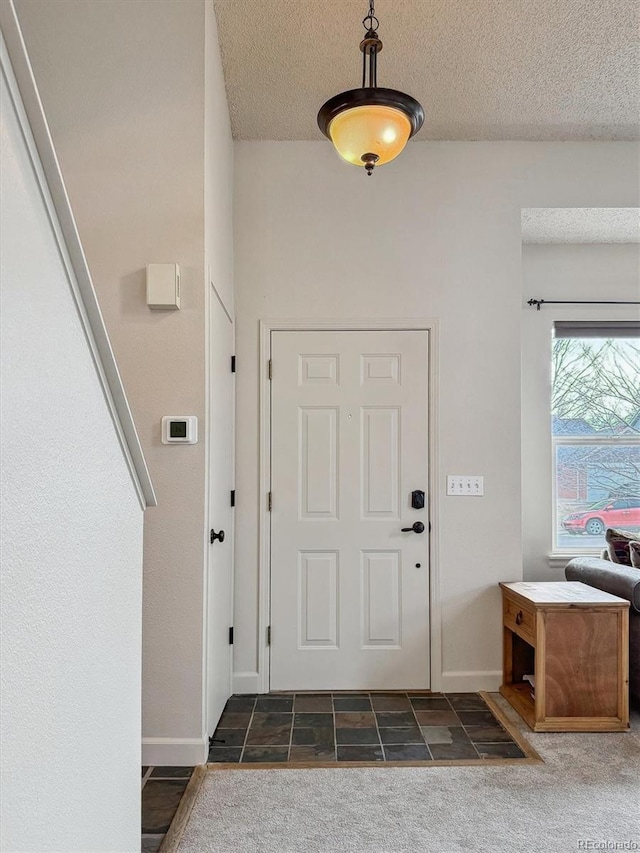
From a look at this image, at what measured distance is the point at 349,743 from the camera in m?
2.52

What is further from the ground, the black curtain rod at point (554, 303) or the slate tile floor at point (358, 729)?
the black curtain rod at point (554, 303)

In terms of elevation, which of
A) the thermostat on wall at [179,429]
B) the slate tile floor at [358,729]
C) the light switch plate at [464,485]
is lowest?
the slate tile floor at [358,729]

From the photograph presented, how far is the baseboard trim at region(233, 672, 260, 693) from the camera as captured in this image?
310cm

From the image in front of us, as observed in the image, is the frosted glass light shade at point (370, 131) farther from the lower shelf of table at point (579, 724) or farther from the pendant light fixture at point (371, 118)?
the lower shelf of table at point (579, 724)

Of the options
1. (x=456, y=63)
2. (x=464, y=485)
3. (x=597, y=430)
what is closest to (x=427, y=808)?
(x=464, y=485)

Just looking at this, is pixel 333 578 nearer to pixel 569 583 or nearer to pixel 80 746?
pixel 569 583

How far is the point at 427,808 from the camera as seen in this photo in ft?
6.70

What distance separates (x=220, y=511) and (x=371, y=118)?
1.82 meters

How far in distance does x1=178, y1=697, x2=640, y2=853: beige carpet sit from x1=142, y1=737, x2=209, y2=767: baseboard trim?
0.12 meters

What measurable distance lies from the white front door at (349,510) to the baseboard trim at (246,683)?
116 millimetres

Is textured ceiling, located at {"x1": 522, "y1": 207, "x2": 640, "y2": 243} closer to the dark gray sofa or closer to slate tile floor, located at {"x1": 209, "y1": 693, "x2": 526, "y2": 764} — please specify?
the dark gray sofa

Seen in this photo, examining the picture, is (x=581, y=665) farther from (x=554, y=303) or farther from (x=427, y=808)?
(x=554, y=303)

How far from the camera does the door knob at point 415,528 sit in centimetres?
317

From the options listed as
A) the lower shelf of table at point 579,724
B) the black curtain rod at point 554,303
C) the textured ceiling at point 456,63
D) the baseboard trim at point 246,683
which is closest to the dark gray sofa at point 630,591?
the lower shelf of table at point 579,724
